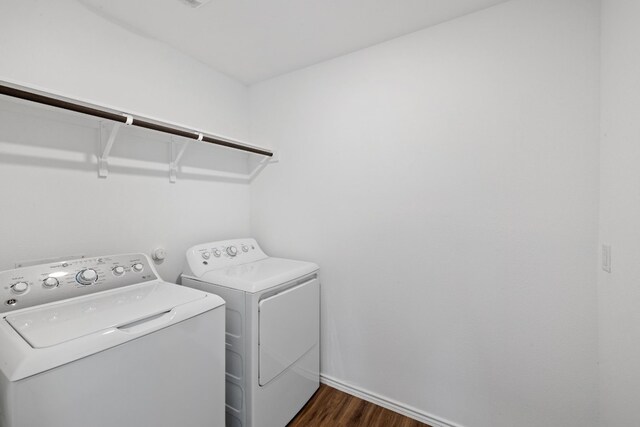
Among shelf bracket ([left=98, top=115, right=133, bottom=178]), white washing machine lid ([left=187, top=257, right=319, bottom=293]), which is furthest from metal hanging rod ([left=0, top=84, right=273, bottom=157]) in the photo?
white washing machine lid ([left=187, top=257, right=319, bottom=293])

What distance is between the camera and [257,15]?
1.53 m

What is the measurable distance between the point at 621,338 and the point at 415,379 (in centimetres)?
105

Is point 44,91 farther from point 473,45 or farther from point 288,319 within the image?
point 473,45

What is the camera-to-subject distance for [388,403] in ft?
5.85

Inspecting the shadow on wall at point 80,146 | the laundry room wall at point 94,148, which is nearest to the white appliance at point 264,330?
the laundry room wall at point 94,148

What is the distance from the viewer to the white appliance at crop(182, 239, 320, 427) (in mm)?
1443

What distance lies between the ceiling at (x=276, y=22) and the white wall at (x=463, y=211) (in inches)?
5.0

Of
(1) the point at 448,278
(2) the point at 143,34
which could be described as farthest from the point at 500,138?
(2) the point at 143,34

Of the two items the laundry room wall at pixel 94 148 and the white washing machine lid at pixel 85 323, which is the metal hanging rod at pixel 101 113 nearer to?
the laundry room wall at pixel 94 148

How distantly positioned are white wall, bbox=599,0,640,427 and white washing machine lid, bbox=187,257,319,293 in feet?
4.91

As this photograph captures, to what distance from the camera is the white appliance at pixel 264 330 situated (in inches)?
56.8

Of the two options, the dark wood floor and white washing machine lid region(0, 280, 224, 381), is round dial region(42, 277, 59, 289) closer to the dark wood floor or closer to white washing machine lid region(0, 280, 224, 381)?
white washing machine lid region(0, 280, 224, 381)

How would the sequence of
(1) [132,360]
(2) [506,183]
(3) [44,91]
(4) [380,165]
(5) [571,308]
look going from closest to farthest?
(1) [132,360] < (3) [44,91] < (5) [571,308] < (2) [506,183] < (4) [380,165]

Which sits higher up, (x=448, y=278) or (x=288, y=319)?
(x=448, y=278)
